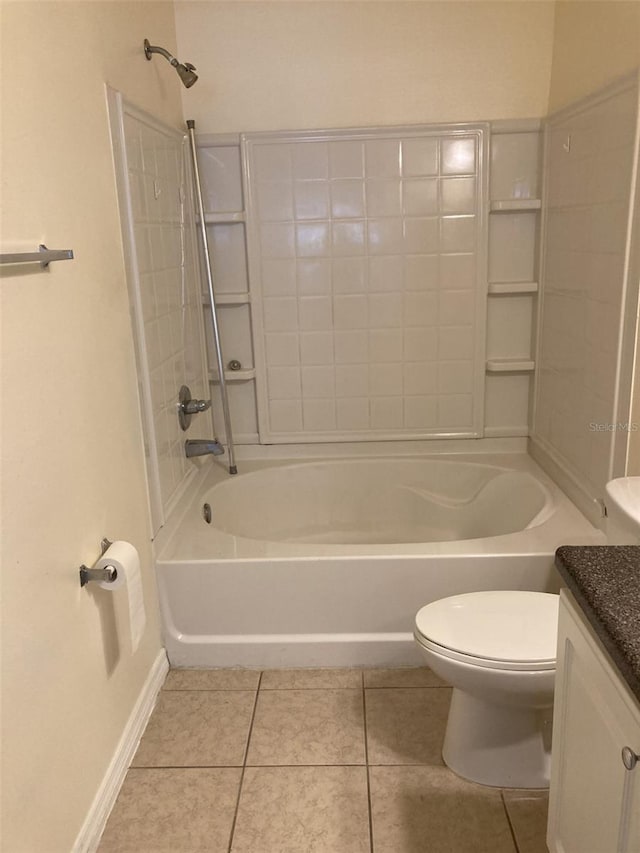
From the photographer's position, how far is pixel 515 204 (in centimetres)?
283

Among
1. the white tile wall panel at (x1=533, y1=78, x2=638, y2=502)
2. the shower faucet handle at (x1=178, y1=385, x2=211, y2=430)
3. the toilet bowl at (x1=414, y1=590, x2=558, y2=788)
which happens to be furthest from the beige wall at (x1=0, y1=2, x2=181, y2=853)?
the white tile wall panel at (x1=533, y1=78, x2=638, y2=502)

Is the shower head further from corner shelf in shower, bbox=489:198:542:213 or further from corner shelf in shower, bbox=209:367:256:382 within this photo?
corner shelf in shower, bbox=489:198:542:213

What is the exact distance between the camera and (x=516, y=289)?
2.90 metres

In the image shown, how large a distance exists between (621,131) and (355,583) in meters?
1.58

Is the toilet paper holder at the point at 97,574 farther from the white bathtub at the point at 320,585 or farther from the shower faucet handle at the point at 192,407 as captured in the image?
the shower faucet handle at the point at 192,407

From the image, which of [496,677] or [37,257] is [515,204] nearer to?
[496,677]

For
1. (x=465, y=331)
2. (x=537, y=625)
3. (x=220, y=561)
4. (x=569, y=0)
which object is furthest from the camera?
(x=465, y=331)

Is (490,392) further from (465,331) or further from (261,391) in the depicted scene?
(261,391)

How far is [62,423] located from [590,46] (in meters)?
2.05

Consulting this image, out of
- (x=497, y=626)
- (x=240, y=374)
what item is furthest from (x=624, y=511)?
(x=240, y=374)

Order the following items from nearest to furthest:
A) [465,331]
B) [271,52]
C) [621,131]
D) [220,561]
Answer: [621,131] < [220,561] < [271,52] < [465,331]

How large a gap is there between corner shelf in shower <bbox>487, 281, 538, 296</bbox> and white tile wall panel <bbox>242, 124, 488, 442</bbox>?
41 mm

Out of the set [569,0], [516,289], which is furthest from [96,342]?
[569,0]

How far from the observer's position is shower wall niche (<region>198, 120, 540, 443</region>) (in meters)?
2.84
